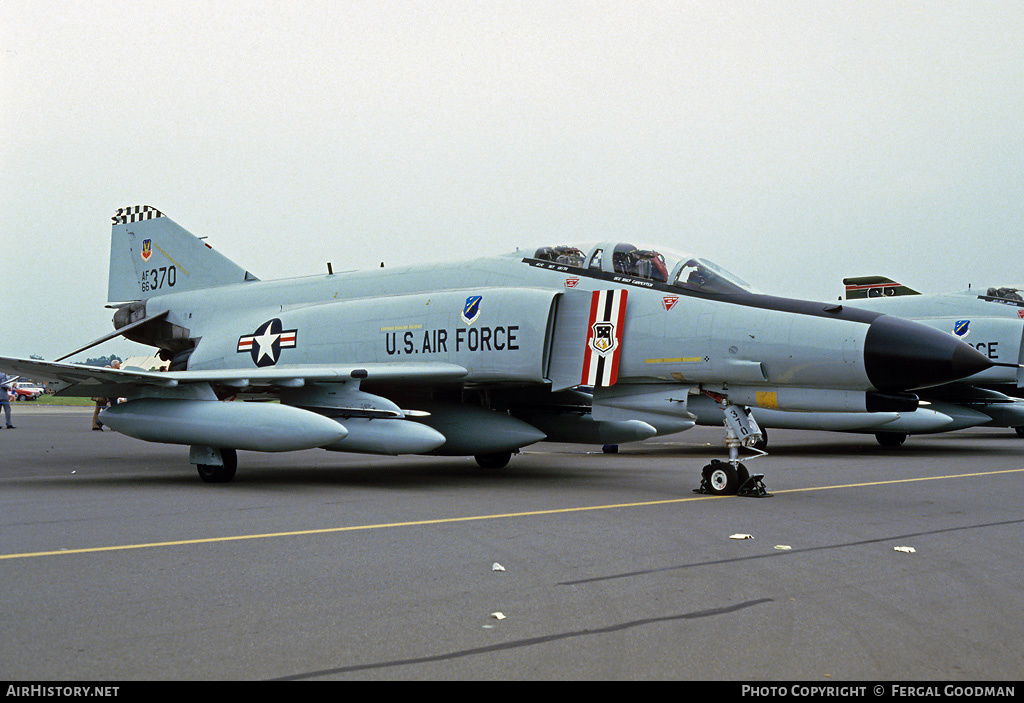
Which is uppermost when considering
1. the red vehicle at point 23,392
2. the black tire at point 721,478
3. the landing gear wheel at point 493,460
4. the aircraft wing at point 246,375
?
the aircraft wing at point 246,375

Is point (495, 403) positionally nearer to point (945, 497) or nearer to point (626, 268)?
point (626, 268)

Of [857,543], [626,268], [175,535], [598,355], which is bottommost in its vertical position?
[175,535]

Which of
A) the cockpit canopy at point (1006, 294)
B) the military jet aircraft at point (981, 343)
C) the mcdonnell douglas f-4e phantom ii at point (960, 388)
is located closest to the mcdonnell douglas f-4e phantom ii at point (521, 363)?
the mcdonnell douglas f-4e phantom ii at point (960, 388)

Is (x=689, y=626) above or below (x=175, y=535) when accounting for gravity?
above

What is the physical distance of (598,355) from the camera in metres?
9.62

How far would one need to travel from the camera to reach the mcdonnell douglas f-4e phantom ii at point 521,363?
8.61 m

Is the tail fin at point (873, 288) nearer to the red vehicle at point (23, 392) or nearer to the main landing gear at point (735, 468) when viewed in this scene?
the main landing gear at point (735, 468)

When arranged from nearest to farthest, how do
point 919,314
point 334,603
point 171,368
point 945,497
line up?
1. point 334,603
2. point 945,497
3. point 171,368
4. point 919,314

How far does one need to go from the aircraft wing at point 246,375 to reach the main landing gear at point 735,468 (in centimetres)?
299

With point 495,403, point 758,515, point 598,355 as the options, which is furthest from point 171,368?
point 758,515

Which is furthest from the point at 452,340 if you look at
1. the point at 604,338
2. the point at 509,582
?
the point at 509,582

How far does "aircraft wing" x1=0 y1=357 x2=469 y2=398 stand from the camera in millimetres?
10023
